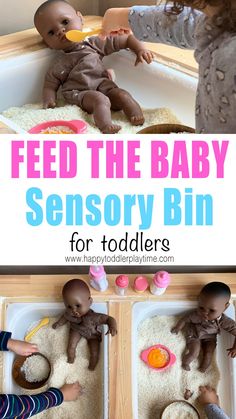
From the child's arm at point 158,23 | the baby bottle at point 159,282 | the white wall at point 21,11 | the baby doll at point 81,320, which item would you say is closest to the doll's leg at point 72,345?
the baby doll at point 81,320

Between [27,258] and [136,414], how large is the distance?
223 mm

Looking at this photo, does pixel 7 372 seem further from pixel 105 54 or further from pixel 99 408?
pixel 105 54

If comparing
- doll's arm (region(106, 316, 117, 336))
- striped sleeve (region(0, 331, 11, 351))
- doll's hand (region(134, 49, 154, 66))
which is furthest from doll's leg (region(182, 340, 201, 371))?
doll's hand (region(134, 49, 154, 66))

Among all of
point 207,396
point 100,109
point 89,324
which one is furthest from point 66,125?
point 207,396

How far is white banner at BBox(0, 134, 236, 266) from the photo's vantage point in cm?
49

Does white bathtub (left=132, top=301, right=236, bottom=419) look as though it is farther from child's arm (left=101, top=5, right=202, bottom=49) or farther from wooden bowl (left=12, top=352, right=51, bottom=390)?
child's arm (left=101, top=5, right=202, bottom=49)

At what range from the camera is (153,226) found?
53 centimetres

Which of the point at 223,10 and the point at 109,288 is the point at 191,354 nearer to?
the point at 109,288

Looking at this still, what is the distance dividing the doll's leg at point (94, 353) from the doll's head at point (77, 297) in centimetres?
4

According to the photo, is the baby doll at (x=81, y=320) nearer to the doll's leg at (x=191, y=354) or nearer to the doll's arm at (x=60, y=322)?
the doll's arm at (x=60, y=322)

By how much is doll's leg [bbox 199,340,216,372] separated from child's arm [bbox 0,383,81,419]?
16 centimetres


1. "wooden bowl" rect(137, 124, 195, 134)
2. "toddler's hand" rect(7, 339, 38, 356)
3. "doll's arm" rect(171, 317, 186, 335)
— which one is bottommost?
"toddler's hand" rect(7, 339, 38, 356)

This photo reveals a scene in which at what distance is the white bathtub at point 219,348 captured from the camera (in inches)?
26.2

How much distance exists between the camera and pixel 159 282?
0.68 meters
